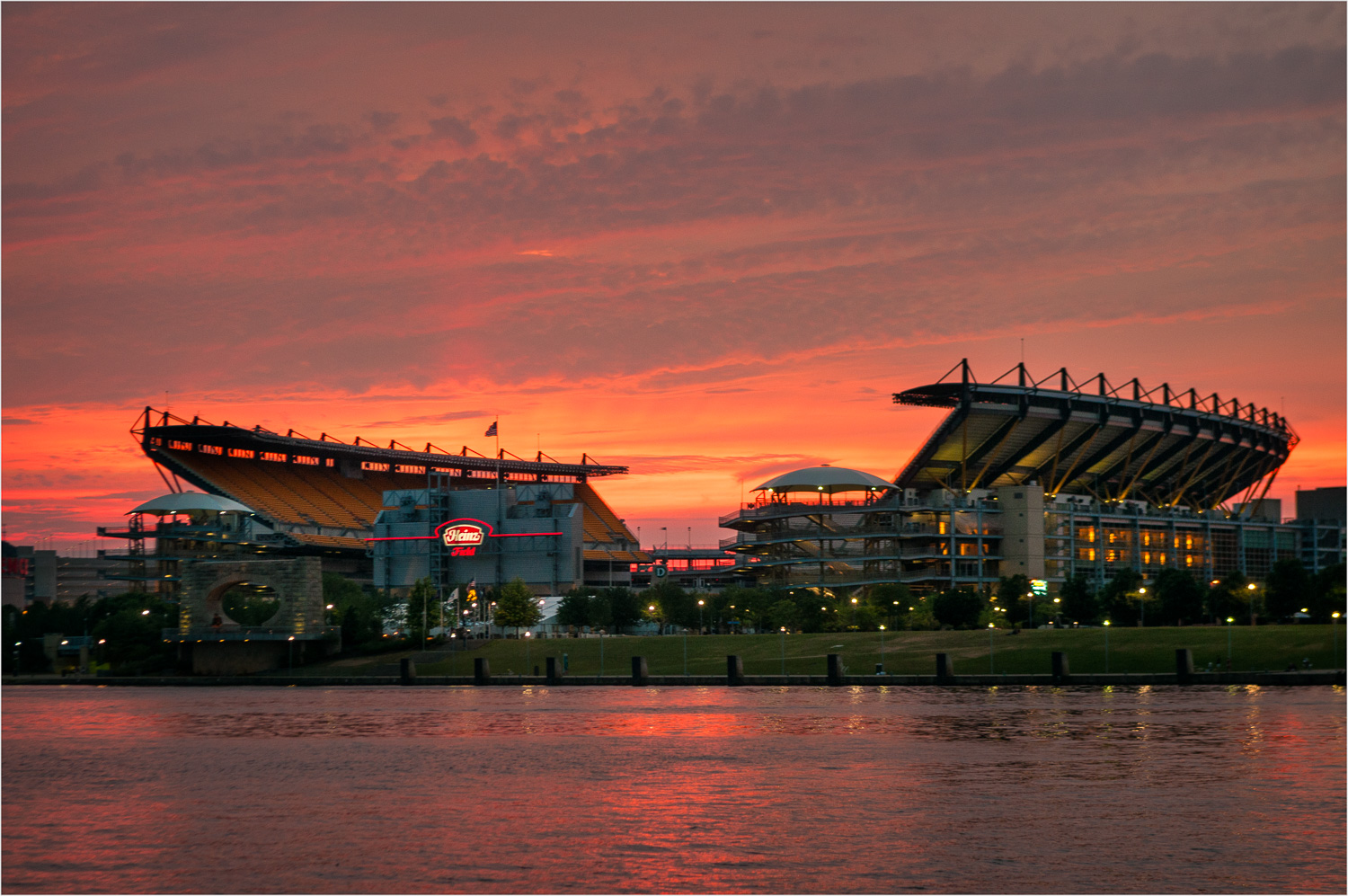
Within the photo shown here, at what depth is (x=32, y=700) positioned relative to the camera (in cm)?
10550

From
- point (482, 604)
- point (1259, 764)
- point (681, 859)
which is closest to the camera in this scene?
point (681, 859)

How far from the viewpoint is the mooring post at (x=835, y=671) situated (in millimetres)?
98375

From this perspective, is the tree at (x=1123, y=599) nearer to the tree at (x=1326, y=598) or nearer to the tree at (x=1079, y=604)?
the tree at (x=1079, y=604)

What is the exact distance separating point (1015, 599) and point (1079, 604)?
27.8 feet

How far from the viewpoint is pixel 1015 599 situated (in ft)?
460

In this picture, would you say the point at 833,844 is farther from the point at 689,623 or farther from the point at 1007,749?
the point at 689,623

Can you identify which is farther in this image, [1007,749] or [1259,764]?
[1007,749]

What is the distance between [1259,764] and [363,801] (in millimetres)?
28030

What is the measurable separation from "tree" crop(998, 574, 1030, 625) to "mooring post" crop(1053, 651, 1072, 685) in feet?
119

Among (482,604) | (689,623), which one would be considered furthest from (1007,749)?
(482,604)

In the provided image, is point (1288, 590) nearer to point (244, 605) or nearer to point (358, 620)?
point (358, 620)

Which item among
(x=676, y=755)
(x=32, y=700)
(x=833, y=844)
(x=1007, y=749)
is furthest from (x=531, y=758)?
(x=32, y=700)

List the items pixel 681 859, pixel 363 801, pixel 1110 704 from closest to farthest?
1. pixel 681 859
2. pixel 363 801
3. pixel 1110 704

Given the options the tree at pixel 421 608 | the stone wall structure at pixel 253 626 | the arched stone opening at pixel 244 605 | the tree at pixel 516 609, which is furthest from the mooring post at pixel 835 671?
the tree at pixel 516 609
